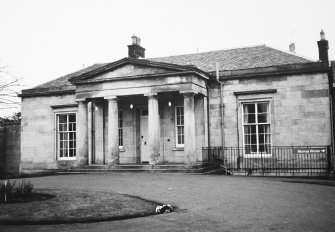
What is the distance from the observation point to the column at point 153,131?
18609mm

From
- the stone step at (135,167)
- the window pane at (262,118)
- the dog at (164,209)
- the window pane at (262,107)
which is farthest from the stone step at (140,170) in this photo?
the dog at (164,209)

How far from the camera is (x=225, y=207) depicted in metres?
9.14

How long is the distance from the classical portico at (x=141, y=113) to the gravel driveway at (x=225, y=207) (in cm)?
492

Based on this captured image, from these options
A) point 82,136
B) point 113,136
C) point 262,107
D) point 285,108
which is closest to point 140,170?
point 113,136

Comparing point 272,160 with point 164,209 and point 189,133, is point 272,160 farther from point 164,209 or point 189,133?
point 164,209

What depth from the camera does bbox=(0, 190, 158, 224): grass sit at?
7.91 meters

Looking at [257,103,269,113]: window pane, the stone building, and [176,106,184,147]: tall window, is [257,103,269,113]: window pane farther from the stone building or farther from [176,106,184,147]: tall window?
[176,106,184,147]: tall window

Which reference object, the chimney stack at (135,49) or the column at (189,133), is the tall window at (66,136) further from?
the column at (189,133)

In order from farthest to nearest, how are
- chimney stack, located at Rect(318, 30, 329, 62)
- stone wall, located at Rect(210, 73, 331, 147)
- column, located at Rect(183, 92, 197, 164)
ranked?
→ chimney stack, located at Rect(318, 30, 329, 62), stone wall, located at Rect(210, 73, 331, 147), column, located at Rect(183, 92, 197, 164)

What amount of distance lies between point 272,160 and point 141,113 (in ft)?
24.7

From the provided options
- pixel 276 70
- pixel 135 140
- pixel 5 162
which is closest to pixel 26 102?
pixel 5 162

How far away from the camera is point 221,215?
8219 millimetres

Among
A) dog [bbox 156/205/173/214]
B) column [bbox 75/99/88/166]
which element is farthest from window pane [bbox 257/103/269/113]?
dog [bbox 156/205/173/214]

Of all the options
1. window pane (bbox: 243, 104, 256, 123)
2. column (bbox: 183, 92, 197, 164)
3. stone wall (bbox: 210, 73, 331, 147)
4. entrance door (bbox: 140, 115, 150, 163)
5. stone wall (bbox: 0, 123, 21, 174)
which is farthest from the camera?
stone wall (bbox: 0, 123, 21, 174)
